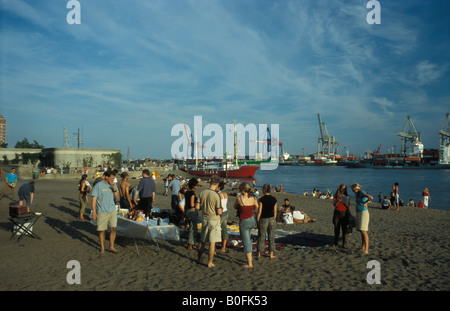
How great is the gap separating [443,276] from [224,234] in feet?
12.8

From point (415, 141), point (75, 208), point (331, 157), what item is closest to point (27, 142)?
point (75, 208)

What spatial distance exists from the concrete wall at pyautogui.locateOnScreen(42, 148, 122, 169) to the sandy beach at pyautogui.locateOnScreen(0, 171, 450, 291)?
40.3 metres

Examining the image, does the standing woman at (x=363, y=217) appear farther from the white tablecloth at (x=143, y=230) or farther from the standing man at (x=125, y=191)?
the standing man at (x=125, y=191)

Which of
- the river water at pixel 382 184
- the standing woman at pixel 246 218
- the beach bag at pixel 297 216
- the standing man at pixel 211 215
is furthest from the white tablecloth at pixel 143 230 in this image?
the river water at pixel 382 184

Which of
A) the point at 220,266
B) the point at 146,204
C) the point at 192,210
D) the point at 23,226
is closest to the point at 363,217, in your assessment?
the point at 220,266

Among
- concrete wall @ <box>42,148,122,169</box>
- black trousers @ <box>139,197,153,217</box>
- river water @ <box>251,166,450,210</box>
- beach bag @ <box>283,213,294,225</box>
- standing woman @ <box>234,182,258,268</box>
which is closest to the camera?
standing woman @ <box>234,182,258,268</box>

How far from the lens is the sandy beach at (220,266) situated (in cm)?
435

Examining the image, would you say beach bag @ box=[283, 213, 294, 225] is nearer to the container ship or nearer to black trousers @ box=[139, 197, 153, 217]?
black trousers @ box=[139, 197, 153, 217]

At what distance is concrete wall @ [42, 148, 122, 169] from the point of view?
1711 inches

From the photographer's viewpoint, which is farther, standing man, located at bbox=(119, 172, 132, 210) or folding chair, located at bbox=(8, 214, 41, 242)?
standing man, located at bbox=(119, 172, 132, 210)

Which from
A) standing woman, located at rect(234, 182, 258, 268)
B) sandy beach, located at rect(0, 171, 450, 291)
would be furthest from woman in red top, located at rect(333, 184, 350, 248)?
standing woman, located at rect(234, 182, 258, 268)

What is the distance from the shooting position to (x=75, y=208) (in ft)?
38.5

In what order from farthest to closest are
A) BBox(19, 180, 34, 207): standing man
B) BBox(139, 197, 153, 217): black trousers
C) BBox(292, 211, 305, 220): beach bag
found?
BBox(292, 211, 305, 220): beach bag < BBox(19, 180, 34, 207): standing man < BBox(139, 197, 153, 217): black trousers
